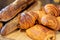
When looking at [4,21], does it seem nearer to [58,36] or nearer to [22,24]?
[22,24]

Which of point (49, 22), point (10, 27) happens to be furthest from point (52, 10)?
point (10, 27)

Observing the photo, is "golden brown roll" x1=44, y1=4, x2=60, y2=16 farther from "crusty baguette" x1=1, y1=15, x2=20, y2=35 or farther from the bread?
"crusty baguette" x1=1, y1=15, x2=20, y2=35

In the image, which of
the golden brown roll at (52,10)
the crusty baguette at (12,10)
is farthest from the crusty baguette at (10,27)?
the golden brown roll at (52,10)

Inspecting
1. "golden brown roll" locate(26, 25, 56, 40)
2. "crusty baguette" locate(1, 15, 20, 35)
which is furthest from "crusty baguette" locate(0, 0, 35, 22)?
"golden brown roll" locate(26, 25, 56, 40)

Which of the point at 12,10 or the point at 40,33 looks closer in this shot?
the point at 40,33

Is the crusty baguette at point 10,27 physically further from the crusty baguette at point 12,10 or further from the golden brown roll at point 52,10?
the golden brown roll at point 52,10

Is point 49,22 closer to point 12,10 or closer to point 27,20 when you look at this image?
point 27,20
